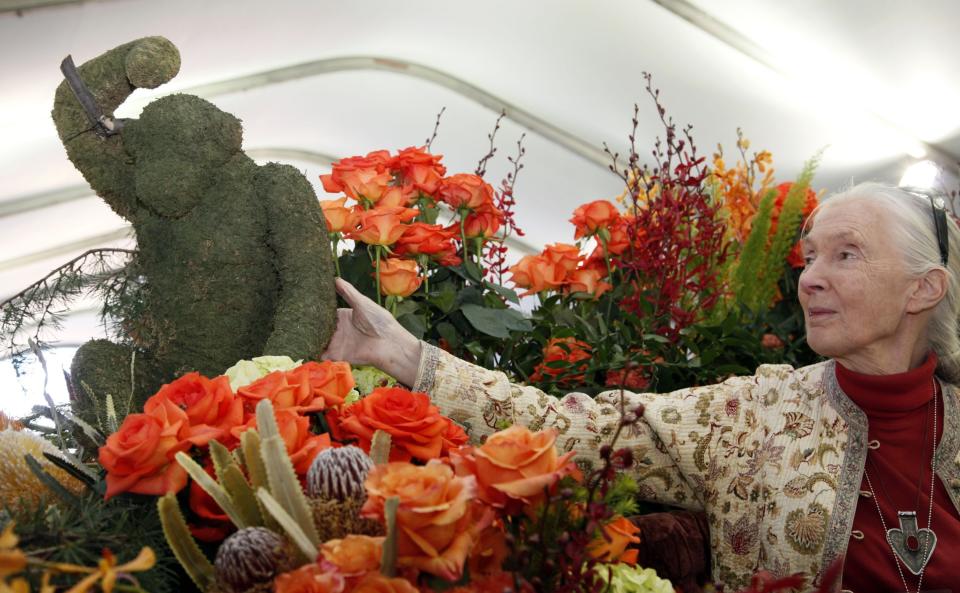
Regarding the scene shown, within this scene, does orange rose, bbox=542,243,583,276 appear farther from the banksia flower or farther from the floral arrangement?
the banksia flower

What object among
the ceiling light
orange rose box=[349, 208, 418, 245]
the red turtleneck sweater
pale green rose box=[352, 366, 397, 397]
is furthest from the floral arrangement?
the ceiling light

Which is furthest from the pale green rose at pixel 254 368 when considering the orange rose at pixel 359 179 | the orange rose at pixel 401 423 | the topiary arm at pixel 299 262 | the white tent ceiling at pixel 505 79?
the white tent ceiling at pixel 505 79

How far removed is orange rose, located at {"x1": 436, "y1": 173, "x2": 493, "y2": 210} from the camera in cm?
130

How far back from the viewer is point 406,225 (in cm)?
120

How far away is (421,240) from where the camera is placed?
3.94ft

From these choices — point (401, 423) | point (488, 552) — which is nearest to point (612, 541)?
point (488, 552)

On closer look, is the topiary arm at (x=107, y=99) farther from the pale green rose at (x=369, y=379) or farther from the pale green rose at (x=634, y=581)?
the pale green rose at (x=634, y=581)

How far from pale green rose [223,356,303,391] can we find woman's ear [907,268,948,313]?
78cm

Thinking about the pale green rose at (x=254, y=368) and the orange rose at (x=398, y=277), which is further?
the orange rose at (x=398, y=277)

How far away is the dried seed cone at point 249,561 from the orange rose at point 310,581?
0.02 m

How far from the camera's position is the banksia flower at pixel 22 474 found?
66cm

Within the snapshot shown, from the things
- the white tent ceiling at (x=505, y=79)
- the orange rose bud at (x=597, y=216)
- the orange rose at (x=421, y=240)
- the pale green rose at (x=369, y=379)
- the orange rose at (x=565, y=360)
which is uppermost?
the white tent ceiling at (x=505, y=79)

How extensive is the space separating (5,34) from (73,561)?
1978 millimetres

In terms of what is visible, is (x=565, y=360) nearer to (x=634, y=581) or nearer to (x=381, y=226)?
(x=381, y=226)
